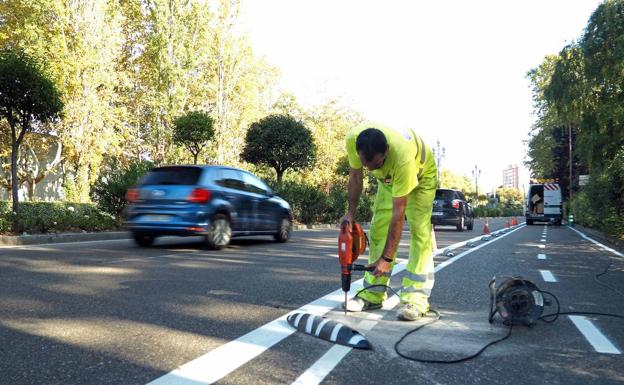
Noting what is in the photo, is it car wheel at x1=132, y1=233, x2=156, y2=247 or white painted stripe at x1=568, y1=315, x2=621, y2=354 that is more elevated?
car wheel at x1=132, y1=233, x2=156, y2=247

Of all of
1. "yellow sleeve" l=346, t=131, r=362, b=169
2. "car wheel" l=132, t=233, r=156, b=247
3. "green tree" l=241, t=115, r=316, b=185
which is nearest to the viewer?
"yellow sleeve" l=346, t=131, r=362, b=169

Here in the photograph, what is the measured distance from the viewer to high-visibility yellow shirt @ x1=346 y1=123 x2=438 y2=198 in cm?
407

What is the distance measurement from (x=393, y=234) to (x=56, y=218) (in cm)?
1150

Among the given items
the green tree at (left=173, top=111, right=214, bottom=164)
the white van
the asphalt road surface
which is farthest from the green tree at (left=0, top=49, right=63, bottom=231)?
the white van

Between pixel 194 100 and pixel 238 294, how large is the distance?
35201mm

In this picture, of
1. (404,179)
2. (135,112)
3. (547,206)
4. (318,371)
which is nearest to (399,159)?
(404,179)

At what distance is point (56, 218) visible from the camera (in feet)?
43.1

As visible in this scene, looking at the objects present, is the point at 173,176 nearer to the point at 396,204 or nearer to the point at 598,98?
the point at 396,204

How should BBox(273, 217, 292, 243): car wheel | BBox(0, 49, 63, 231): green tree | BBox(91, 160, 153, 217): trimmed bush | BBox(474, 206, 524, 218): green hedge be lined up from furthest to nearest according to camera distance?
BBox(474, 206, 524, 218): green hedge → BBox(91, 160, 153, 217): trimmed bush → BBox(273, 217, 292, 243): car wheel → BBox(0, 49, 63, 231): green tree

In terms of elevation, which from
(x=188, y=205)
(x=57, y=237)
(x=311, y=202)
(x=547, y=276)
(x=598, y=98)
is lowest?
(x=547, y=276)

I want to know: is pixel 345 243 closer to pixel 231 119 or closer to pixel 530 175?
pixel 231 119

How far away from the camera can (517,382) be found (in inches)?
112

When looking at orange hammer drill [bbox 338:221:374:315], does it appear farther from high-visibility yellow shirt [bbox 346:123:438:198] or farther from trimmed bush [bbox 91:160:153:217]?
trimmed bush [bbox 91:160:153:217]

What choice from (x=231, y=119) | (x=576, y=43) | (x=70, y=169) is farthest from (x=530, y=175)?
(x=70, y=169)
